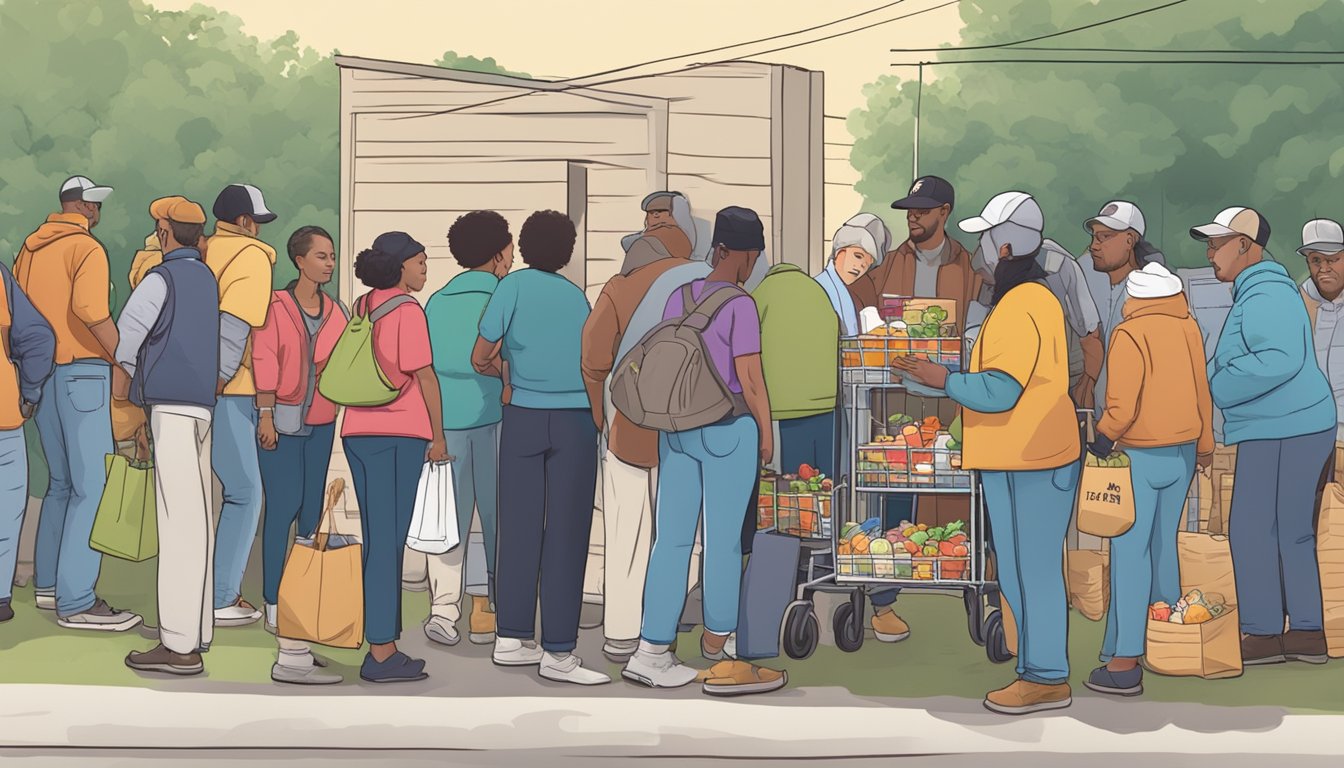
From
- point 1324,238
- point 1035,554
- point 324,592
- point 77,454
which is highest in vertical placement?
point 1324,238

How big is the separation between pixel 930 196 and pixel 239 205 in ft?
10.3

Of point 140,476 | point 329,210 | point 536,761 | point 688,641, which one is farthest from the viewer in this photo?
point 329,210

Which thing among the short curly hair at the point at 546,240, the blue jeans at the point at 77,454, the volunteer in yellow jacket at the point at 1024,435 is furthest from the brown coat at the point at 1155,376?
the blue jeans at the point at 77,454

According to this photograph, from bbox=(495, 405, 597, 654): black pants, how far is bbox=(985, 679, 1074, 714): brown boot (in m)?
1.71

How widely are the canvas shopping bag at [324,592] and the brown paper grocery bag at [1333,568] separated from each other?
14.1ft

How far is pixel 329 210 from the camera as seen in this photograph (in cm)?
1495

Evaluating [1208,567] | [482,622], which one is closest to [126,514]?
[482,622]

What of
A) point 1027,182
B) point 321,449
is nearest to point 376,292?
point 321,449

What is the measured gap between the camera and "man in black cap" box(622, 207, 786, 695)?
6.22 metres

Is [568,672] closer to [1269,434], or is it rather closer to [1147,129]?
[1269,434]

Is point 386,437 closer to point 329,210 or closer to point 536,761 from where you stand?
point 536,761

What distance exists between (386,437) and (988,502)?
237 centimetres

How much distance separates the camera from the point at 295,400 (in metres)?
7.55

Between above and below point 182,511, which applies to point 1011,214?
above
